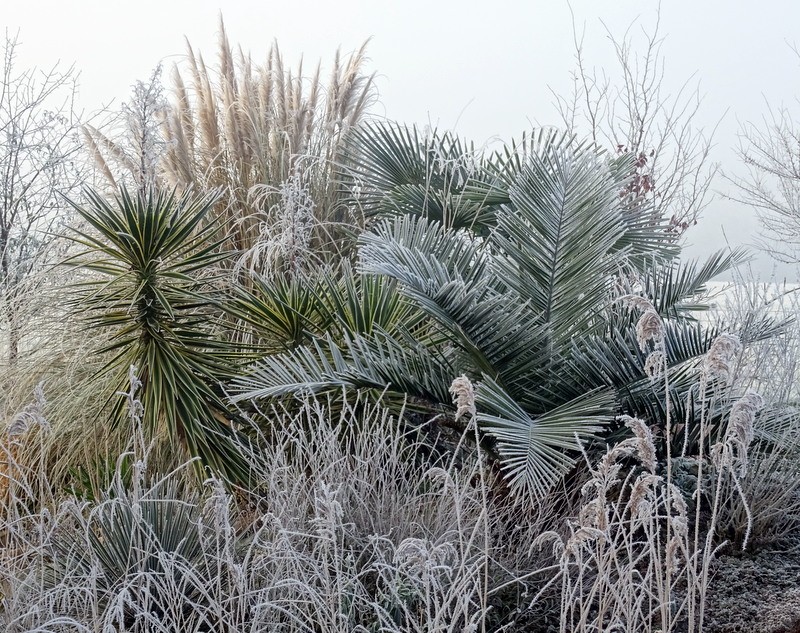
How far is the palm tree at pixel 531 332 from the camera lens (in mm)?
3018

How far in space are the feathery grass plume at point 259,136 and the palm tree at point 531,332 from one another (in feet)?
4.79

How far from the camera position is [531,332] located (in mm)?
3234

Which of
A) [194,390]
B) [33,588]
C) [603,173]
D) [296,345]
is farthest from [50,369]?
[603,173]

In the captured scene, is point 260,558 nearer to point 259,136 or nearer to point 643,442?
point 643,442

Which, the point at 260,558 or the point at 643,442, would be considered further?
the point at 260,558

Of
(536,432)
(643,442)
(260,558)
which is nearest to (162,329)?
(260,558)

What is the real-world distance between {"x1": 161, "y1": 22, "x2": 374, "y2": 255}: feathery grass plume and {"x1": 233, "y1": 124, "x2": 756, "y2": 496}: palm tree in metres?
1.46

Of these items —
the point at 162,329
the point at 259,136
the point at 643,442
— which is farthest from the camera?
the point at 259,136

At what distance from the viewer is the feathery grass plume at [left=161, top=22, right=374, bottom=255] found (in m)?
5.12

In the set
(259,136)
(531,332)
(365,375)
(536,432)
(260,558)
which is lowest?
(260,558)

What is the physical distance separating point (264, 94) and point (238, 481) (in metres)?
3.11

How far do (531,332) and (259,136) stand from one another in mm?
2809

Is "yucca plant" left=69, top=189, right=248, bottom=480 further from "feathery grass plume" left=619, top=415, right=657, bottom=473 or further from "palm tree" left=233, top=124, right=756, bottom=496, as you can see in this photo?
"feathery grass plume" left=619, top=415, right=657, bottom=473

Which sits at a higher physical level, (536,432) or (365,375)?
(365,375)
